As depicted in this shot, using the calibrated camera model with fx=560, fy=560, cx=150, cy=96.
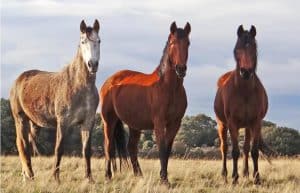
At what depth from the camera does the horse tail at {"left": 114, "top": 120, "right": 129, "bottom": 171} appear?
12383 mm

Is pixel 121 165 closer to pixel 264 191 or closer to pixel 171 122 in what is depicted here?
pixel 171 122

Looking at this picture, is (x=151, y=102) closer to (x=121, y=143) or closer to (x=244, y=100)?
(x=244, y=100)

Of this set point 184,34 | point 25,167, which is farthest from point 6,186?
point 184,34

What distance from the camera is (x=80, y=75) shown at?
33.0 feet

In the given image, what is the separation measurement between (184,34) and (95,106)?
6.70 feet

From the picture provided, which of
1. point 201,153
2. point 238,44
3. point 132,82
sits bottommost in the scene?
point 201,153

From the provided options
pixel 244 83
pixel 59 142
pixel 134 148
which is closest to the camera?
pixel 59 142

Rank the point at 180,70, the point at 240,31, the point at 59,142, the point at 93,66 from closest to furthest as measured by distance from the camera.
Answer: the point at 93,66 < the point at 180,70 < the point at 59,142 < the point at 240,31

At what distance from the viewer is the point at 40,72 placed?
37.8ft

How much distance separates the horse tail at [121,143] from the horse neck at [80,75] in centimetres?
275

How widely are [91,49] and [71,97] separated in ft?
3.13

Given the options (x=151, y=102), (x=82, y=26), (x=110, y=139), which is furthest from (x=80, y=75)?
(x=110, y=139)

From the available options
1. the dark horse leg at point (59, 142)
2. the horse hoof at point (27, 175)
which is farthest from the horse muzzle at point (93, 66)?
the horse hoof at point (27, 175)

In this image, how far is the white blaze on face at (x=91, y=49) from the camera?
953 centimetres
